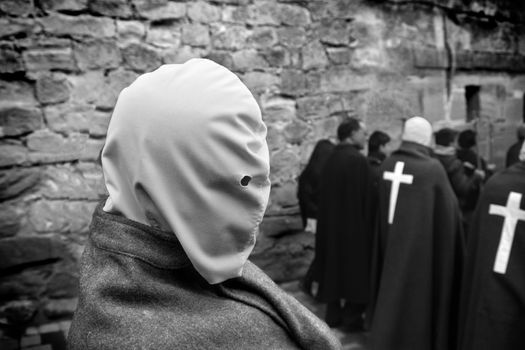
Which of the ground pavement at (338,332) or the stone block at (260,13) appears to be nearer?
the ground pavement at (338,332)

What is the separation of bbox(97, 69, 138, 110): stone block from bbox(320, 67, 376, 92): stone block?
1.89m

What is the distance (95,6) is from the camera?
13.0ft

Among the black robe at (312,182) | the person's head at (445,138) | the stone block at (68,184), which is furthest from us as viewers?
the person's head at (445,138)

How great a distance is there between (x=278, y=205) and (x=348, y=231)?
0.78m

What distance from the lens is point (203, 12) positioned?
14.4ft

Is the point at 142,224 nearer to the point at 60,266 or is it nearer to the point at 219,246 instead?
the point at 219,246

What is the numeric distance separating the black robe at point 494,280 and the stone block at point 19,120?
3029 millimetres

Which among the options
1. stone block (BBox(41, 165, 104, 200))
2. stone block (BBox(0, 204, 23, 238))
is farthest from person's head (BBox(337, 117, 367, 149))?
stone block (BBox(0, 204, 23, 238))

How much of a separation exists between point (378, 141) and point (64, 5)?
297 centimetres

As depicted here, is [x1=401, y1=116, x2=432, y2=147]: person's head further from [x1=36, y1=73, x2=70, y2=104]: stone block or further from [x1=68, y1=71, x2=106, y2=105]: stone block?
[x1=36, y1=73, x2=70, y2=104]: stone block

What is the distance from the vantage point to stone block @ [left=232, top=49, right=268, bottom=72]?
457 centimetres

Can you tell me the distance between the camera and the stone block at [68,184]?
385 cm

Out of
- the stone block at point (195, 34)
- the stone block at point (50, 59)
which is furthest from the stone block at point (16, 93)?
the stone block at point (195, 34)

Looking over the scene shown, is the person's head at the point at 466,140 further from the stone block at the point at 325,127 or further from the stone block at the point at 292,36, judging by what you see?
the stone block at the point at 292,36
